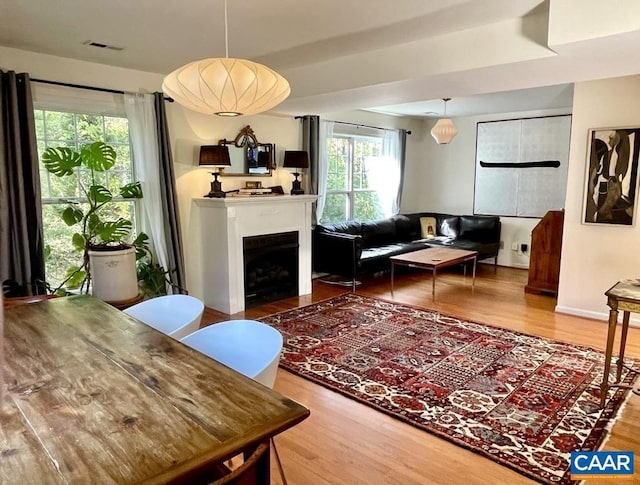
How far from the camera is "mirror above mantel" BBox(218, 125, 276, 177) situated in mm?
5074

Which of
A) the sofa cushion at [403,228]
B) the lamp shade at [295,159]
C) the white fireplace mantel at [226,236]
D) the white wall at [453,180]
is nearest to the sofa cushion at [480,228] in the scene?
the white wall at [453,180]

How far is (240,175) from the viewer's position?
5.18 metres

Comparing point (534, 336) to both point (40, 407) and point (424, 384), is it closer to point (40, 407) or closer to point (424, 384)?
point (424, 384)

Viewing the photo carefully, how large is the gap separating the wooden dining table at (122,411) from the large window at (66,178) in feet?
7.71

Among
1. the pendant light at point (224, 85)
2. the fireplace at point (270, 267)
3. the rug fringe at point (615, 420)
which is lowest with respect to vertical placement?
the rug fringe at point (615, 420)

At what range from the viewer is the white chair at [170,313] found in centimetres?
239

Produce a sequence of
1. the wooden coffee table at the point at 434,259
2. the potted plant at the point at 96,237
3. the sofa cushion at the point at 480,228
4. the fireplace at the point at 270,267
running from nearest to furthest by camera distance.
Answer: the potted plant at the point at 96,237, the fireplace at the point at 270,267, the wooden coffee table at the point at 434,259, the sofa cushion at the point at 480,228

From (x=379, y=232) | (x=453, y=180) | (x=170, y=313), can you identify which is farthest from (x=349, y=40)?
(x=453, y=180)

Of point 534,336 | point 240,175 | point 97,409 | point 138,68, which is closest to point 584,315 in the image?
point 534,336

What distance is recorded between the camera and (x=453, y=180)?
Answer: 7781 mm

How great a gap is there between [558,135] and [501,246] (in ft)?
6.05

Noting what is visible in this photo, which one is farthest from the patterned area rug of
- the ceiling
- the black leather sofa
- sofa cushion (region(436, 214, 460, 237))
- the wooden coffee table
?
sofa cushion (region(436, 214, 460, 237))

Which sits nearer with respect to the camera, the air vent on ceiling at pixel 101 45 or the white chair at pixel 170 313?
the white chair at pixel 170 313

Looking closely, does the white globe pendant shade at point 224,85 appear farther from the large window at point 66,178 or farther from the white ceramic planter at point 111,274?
the large window at point 66,178
